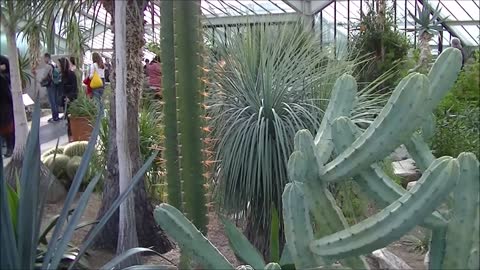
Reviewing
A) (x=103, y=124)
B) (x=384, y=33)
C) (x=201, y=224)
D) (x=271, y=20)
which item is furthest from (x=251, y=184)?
(x=384, y=33)

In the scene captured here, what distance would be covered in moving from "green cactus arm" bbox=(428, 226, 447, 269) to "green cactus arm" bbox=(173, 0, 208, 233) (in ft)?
3.56

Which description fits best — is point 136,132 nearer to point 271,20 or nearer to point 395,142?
point 271,20

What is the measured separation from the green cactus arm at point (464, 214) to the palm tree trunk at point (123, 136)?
→ 6.63 ft

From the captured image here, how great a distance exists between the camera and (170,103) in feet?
10.2

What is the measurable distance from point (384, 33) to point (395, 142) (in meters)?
7.59

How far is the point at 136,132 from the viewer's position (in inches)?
197

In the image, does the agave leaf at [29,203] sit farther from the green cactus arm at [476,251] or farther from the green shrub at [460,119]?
the green shrub at [460,119]

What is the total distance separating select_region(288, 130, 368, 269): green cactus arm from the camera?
7.75ft

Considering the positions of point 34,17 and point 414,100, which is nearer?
point 414,100

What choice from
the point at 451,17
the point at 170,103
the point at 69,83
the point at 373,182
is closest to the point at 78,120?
the point at 69,83

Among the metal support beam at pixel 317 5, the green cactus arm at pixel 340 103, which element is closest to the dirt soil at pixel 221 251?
the green cactus arm at pixel 340 103

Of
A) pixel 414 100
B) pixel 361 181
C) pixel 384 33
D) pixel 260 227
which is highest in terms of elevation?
pixel 384 33

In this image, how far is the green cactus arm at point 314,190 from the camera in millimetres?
2361

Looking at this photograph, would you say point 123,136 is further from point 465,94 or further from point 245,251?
point 465,94
